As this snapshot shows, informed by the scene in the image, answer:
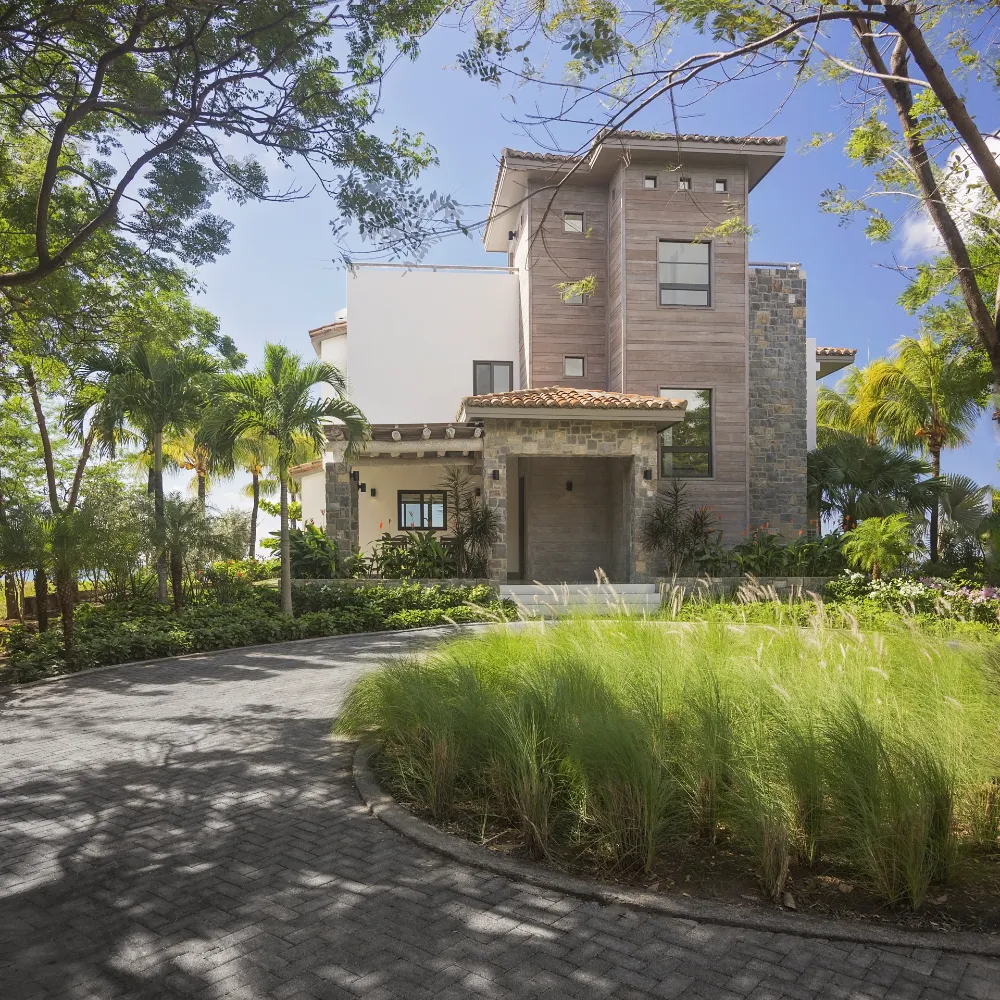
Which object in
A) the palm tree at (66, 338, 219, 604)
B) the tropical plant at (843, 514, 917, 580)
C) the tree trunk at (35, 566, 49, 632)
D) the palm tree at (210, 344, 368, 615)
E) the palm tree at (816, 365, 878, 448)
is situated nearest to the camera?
the tree trunk at (35, 566, 49, 632)

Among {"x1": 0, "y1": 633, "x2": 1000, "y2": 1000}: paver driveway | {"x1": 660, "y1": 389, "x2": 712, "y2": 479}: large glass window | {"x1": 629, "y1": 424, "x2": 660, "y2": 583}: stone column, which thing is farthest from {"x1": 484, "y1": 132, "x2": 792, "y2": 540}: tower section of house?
{"x1": 0, "y1": 633, "x2": 1000, "y2": 1000}: paver driveway

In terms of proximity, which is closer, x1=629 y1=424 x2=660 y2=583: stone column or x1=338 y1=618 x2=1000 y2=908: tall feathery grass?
x1=338 y1=618 x2=1000 y2=908: tall feathery grass

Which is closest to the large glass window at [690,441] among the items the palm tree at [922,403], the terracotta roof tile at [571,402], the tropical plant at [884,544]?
the terracotta roof tile at [571,402]

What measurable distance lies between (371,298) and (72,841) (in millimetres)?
18079

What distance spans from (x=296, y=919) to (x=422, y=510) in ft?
59.7

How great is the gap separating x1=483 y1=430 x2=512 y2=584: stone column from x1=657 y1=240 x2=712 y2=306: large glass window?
5.49m

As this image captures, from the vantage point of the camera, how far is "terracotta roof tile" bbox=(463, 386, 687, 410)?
1588cm

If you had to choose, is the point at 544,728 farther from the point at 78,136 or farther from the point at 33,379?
the point at 33,379

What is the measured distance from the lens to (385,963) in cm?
313

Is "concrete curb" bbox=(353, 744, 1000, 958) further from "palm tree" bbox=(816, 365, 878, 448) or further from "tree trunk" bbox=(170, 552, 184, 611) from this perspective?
"palm tree" bbox=(816, 365, 878, 448)

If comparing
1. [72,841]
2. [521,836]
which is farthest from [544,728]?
[72,841]

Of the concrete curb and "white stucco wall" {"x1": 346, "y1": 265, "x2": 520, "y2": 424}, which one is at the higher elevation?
"white stucco wall" {"x1": 346, "y1": 265, "x2": 520, "y2": 424}

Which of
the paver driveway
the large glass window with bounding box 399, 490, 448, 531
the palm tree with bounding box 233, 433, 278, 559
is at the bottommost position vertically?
the paver driveway

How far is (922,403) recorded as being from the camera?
21.5m
